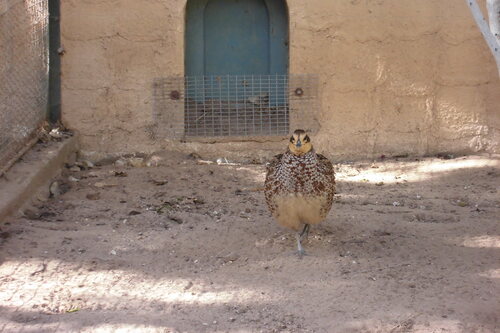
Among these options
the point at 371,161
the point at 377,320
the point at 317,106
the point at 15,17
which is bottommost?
the point at 377,320

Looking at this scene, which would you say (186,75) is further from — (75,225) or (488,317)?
(488,317)

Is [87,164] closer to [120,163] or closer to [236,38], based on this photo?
[120,163]

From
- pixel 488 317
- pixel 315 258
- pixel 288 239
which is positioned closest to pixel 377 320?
pixel 488 317

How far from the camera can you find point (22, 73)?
252 inches

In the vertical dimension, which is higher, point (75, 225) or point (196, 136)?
point (196, 136)

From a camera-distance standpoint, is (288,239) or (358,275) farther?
(288,239)

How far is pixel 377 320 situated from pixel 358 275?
644mm

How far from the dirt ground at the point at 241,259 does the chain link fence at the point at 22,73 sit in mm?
619

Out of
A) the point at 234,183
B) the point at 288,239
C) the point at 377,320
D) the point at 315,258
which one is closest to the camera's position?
the point at 377,320

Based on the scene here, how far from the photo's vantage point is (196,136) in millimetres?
7508

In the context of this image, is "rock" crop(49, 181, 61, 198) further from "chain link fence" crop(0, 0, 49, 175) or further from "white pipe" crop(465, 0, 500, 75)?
"white pipe" crop(465, 0, 500, 75)

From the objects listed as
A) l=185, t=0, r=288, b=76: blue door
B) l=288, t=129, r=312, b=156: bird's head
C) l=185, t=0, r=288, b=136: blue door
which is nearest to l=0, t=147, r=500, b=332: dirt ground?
l=288, t=129, r=312, b=156: bird's head

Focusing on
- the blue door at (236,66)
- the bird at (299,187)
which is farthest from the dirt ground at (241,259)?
the blue door at (236,66)

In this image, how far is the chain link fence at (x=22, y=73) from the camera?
5.93 m
